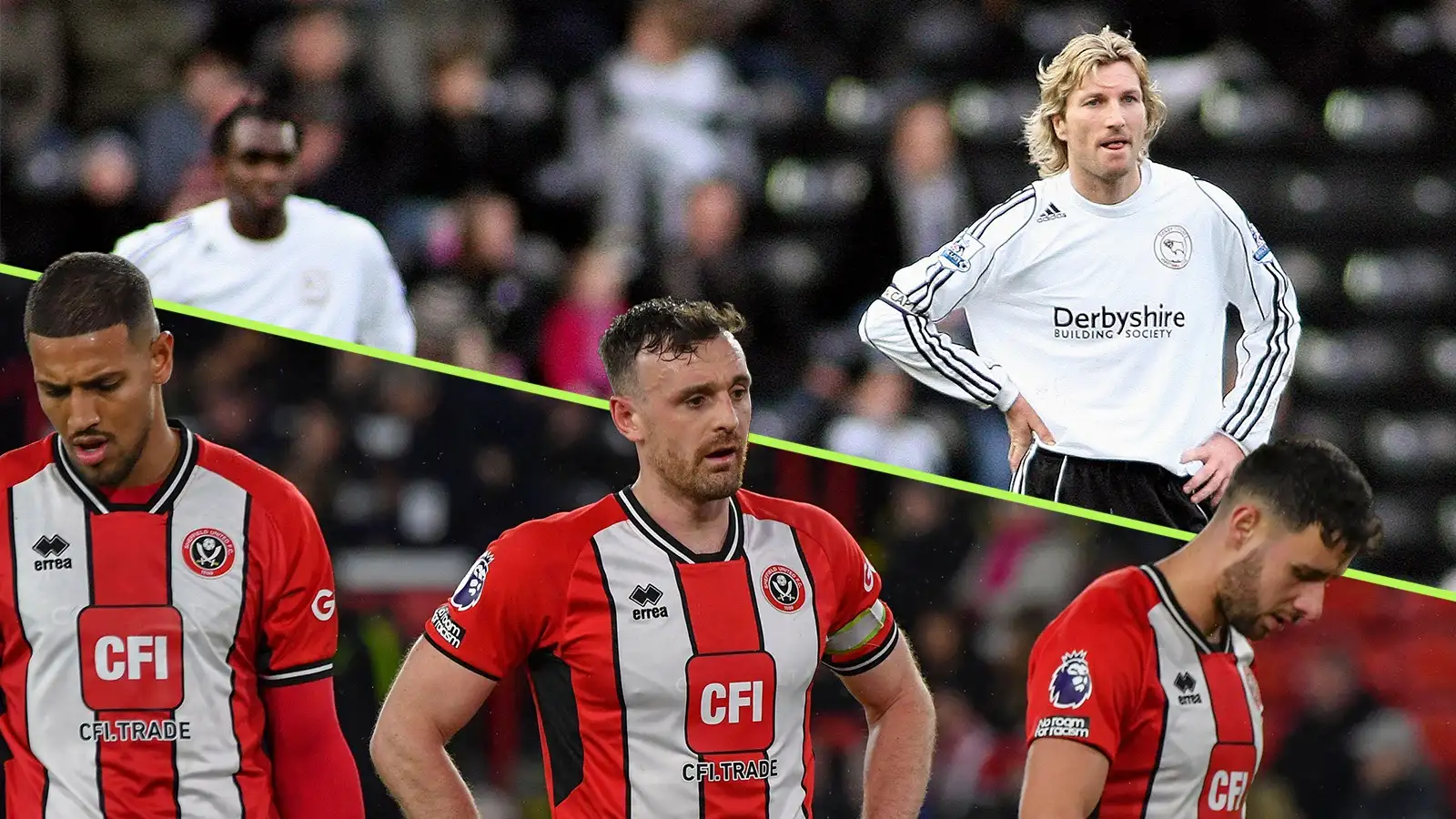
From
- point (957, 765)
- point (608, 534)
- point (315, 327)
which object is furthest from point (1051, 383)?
point (315, 327)

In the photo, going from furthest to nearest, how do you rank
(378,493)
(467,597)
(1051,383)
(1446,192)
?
(1446,192) → (378,493) → (1051,383) → (467,597)

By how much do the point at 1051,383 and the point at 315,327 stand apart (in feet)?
7.43

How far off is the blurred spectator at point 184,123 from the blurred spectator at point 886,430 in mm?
2731

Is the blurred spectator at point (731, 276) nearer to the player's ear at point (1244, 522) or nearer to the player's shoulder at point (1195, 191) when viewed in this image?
the player's shoulder at point (1195, 191)

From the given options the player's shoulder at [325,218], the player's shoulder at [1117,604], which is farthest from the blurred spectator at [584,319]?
the player's shoulder at [1117,604]

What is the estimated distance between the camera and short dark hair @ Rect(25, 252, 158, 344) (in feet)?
14.4

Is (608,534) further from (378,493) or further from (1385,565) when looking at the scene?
(1385,565)

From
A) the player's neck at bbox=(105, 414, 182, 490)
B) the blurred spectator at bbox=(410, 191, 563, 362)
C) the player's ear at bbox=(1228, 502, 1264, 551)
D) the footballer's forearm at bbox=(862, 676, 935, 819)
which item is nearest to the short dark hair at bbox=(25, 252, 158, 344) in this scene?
the player's neck at bbox=(105, 414, 182, 490)

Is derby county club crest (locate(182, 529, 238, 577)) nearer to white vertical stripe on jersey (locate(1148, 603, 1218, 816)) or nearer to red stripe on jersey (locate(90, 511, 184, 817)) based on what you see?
red stripe on jersey (locate(90, 511, 184, 817))

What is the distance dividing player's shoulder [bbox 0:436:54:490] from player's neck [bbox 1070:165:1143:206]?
257 cm

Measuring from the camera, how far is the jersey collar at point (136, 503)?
4.56 metres

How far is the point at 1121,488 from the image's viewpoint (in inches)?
222

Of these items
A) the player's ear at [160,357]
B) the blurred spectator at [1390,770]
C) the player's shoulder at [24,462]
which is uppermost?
the player's ear at [160,357]

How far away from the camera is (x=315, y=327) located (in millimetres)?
6555
